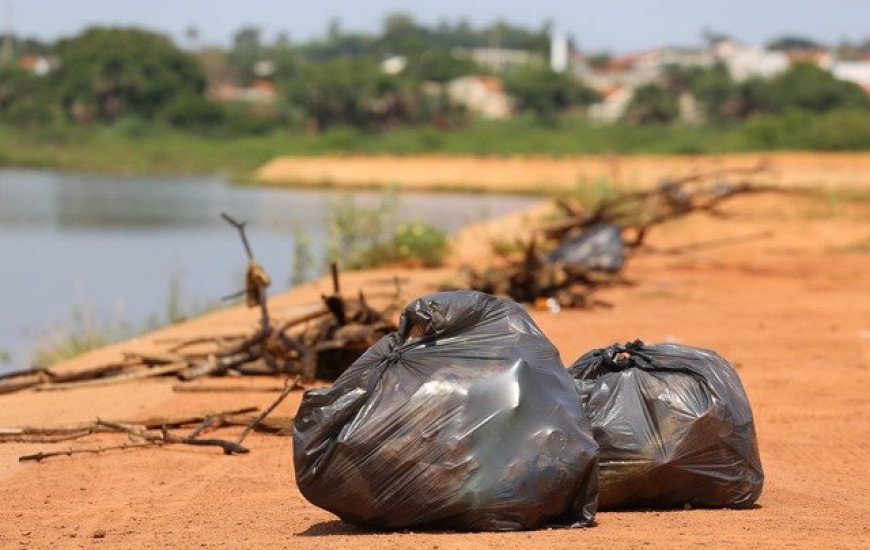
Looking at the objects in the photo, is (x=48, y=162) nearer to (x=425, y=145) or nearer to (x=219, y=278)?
(x=425, y=145)

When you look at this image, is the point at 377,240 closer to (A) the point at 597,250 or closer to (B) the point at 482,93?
(A) the point at 597,250

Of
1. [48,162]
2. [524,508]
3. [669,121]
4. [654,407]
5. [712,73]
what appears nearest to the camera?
[524,508]

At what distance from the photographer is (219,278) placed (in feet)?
70.7

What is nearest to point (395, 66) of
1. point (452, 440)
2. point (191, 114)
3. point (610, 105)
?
point (610, 105)

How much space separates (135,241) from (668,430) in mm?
23289

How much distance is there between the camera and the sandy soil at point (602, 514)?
212 inches

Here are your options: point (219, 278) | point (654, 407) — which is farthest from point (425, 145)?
point (654, 407)

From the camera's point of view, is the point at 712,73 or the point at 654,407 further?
the point at 712,73

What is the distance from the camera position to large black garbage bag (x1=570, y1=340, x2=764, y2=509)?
18.8 ft

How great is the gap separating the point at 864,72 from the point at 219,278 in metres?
103

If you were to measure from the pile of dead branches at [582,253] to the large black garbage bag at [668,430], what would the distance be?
736cm

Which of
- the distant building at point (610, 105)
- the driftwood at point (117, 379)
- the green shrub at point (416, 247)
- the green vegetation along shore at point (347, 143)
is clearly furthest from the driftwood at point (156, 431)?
the distant building at point (610, 105)

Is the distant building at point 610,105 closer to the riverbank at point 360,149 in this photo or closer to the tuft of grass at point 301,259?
the riverbank at point 360,149

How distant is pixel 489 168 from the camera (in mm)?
53656
